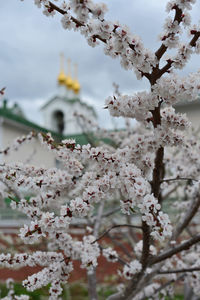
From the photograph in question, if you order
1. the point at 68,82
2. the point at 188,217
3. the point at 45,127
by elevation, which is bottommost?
the point at 188,217

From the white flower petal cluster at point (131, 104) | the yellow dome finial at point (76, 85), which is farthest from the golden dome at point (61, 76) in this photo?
the white flower petal cluster at point (131, 104)

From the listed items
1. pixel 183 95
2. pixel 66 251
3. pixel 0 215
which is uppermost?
pixel 0 215

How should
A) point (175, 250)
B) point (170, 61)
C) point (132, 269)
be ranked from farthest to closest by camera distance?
point (132, 269) → point (175, 250) → point (170, 61)

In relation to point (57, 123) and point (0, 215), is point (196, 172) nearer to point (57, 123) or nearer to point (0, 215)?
point (0, 215)

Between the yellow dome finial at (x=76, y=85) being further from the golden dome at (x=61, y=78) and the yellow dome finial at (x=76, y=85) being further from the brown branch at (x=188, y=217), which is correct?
the brown branch at (x=188, y=217)

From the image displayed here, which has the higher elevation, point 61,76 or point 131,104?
point 61,76

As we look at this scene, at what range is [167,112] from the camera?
1.79 metres

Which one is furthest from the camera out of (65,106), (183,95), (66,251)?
(65,106)

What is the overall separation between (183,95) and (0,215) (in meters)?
13.4

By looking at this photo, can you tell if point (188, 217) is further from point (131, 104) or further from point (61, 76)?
point (61, 76)

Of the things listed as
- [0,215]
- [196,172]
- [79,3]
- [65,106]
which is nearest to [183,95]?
[79,3]

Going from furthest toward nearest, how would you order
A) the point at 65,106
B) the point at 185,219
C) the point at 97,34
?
the point at 65,106 < the point at 185,219 < the point at 97,34

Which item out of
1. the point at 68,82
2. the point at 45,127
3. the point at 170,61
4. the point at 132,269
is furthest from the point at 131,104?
the point at 68,82

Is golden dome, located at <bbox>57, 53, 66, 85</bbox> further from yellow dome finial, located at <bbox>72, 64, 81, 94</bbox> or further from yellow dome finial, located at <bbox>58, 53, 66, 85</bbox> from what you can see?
yellow dome finial, located at <bbox>72, 64, 81, 94</bbox>
